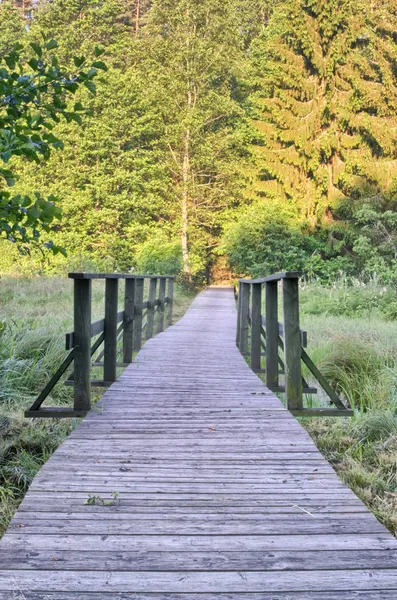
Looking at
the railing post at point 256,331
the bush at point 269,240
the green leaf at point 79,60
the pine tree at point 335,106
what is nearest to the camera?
the green leaf at point 79,60

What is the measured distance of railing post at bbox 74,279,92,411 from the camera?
437cm

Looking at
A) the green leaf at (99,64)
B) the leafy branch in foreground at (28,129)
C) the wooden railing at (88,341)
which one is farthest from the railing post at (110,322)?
the green leaf at (99,64)

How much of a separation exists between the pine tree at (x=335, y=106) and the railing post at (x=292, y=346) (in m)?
19.7

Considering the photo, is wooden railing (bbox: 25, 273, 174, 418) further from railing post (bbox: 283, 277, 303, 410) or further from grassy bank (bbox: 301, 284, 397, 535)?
grassy bank (bbox: 301, 284, 397, 535)

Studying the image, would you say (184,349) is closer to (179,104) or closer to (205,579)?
(205,579)

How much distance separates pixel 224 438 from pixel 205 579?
1765 mm

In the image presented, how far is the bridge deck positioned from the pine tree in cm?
2100

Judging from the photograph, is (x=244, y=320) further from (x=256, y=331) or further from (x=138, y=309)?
(x=138, y=309)

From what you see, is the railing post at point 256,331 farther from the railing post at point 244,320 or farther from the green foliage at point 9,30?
the green foliage at point 9,30

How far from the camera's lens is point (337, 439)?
14.8 ft

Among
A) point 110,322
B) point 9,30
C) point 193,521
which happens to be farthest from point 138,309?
point 9,30

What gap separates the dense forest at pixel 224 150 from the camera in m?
23.2

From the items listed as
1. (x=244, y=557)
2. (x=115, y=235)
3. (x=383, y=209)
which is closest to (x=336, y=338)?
(x=244, y=557)

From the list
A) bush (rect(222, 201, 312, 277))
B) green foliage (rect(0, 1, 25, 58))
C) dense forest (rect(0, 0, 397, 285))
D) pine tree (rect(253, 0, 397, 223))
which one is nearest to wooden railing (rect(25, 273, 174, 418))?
dense forest (rect(0, 0, 397, 285))
